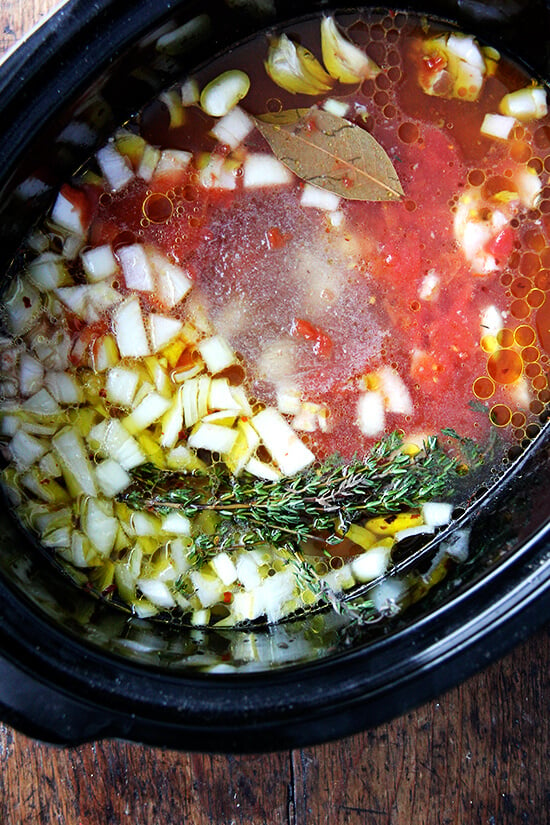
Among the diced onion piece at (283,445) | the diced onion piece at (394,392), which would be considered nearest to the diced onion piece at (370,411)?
the diced onion piece at (394,392)

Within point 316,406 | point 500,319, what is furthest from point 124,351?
point 500,319

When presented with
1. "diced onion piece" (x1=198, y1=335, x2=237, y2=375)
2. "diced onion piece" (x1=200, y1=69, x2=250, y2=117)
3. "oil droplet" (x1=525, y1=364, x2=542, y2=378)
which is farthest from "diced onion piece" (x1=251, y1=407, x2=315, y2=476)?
"diced onion piece" (x1=200, y1=69, x2=250, y2=117)

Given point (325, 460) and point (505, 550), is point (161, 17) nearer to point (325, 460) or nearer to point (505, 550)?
point (325, 460)

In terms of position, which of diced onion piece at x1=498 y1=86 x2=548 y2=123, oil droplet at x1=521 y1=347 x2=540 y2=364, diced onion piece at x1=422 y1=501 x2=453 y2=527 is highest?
diced onion piece at x1=498 y1=86 x2=548 y2=123

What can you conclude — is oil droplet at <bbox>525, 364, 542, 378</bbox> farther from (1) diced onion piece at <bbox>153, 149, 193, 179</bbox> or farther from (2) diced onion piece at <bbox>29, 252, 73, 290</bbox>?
(2) diced onion piece at <bbox>29, 252, 73, 290</bbox>

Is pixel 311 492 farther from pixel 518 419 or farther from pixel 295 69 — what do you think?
pixel 295 69

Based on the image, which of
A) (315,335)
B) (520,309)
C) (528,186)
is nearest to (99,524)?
(315,335)
